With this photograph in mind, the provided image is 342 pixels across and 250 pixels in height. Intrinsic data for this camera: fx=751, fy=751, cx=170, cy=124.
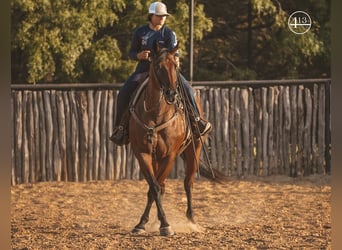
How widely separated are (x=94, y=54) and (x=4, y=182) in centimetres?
920

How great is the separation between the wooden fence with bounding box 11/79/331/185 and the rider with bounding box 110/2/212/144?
4.20 metres

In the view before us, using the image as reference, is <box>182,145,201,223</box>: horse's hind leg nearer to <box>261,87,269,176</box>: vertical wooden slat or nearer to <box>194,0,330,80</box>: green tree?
<box>261,87,269,176</box>: vertical wooden slat

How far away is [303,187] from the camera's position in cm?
1220

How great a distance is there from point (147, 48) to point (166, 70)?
1072mm

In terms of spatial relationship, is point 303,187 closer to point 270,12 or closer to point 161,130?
point 270,12

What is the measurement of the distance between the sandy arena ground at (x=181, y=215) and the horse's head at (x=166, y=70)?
1510 millimetres

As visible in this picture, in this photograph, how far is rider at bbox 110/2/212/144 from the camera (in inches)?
309

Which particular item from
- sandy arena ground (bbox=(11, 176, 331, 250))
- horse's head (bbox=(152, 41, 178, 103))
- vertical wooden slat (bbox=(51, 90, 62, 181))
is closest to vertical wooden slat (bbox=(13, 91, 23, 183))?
sandy arena ground (bbox=(11, 176, 331, 250))

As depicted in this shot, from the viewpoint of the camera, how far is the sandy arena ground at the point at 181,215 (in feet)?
24.8

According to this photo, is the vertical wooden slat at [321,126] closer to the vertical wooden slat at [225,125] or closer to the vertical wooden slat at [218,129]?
the vertical wooden slat at [225,125]

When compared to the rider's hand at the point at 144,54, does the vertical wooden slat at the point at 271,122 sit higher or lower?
lower

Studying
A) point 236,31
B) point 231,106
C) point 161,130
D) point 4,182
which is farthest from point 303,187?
point 4,182

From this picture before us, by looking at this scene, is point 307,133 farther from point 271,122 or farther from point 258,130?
point 258,130

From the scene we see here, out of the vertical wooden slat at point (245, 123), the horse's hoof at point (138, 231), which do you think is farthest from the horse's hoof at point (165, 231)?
the vertical wooden slat at point (245, 123)
